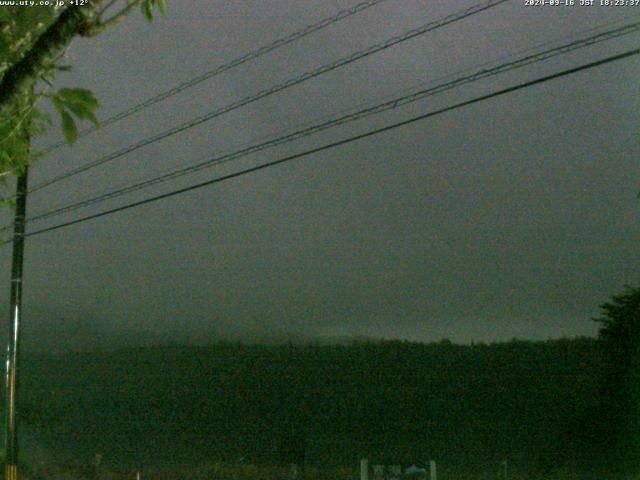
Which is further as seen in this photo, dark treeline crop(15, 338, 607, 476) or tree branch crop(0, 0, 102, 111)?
dark treeline crop(15, 338, 607, 476)

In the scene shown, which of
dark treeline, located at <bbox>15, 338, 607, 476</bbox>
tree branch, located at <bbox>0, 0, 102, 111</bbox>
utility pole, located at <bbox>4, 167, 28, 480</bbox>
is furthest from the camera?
dark treeline, located at <bbox>15, 338, 607, 476</bbox>

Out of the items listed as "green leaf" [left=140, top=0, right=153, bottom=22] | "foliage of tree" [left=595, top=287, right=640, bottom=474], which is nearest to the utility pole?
"foliage of tree" [left=595, top=287, right=640, bottom=474]

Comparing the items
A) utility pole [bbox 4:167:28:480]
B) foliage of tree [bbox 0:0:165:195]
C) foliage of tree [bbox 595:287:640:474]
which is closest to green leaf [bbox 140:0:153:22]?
foliage of tree [bbox 0:0:165:195]

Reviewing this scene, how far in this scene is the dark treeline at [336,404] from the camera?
2748 centimetres

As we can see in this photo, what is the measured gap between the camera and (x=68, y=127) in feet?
16.7

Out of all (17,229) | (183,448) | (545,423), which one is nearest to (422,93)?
(17,229)

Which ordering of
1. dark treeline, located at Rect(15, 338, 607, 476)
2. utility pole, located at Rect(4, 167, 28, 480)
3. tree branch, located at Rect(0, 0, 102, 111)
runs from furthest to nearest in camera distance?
dark treeline, located at Rect(15, 338, 607, 476) < utility pole, located at Rect(4, 167, 28, 480) < tree branch, located at Rect(0, 0, 102, 111)

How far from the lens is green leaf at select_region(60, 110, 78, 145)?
16.7ft

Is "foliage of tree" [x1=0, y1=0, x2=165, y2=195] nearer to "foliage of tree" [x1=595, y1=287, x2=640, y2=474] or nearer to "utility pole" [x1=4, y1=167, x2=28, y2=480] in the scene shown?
"utility pole" [x1=4, y1=167, x2=28, y2=480]

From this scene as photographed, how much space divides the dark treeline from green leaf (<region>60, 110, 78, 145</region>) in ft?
57.0

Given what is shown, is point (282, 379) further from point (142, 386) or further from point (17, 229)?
point (17, 229)

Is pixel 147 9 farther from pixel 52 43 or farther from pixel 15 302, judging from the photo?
pixel 15 302

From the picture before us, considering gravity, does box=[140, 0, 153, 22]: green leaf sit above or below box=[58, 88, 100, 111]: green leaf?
above

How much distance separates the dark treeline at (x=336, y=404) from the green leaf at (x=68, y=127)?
1736 cm
